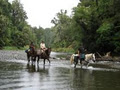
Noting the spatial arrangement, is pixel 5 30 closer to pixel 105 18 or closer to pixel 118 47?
pixel 105 18

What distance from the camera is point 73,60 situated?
93.5ft

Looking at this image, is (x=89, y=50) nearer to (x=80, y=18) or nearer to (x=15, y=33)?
(x=80, y=18)

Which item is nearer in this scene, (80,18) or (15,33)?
(80,18)

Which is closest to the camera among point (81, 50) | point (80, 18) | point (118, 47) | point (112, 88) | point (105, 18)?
point (112, 88)

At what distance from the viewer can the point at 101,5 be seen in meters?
57.6

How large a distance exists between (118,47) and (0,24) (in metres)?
55.1

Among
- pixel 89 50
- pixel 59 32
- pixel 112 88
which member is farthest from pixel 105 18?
pixel 59 32

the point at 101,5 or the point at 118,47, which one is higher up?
the point at 101,5

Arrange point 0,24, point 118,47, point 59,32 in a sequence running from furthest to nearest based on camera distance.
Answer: point 59,32, point 0,24, point 118,47

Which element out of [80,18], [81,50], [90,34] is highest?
[80,18]

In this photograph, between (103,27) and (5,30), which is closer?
(103,27)

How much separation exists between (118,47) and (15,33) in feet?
246

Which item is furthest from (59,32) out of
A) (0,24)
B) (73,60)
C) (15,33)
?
(73,60)

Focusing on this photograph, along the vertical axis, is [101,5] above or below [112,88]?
above
